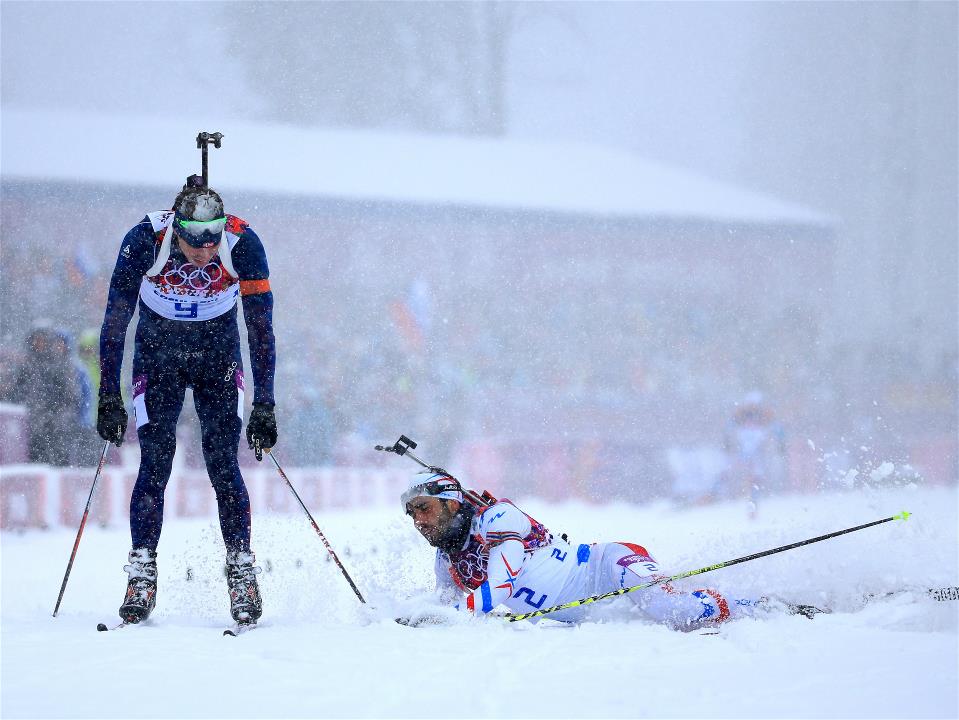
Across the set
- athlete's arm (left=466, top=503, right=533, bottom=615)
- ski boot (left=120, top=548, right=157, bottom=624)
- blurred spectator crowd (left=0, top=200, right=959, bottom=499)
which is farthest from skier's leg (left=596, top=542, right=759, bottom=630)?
blurred spectator crowd (left=0, top=200, right=959, bottom=499)

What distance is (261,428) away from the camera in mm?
4395

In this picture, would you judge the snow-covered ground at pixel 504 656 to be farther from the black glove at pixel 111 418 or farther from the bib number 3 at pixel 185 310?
the bib number 3 at pixel 185 310

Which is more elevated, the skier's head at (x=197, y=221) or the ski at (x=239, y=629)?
the skier's head at (x=197, y=221)

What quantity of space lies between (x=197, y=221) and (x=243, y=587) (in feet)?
4.81

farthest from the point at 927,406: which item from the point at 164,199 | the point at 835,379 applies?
the point at 164,199

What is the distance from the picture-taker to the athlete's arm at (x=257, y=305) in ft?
14.6

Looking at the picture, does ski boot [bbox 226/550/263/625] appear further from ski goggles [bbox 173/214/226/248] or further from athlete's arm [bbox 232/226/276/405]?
ski goggles [bbox 173/214/226/248]

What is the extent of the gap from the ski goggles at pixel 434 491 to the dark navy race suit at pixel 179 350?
0.66 metres

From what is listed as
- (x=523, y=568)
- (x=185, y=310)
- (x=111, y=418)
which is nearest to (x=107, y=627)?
(x=111, y=418)

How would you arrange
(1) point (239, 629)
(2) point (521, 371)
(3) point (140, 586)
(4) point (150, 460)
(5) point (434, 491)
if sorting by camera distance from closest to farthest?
(1) point (239, 629) < (3) point (140, 586) < (4) point (150, 460) < (5) point (434, 491) < (2) point (521, 371)

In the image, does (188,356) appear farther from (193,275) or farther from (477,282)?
(477,282)

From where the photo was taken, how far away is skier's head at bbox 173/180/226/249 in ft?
13.9

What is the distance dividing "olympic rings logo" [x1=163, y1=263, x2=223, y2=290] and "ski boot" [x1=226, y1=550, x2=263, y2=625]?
1107mm

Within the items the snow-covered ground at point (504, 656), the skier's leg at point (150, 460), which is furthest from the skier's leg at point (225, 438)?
the snow-covered ground at point (504, 656)
